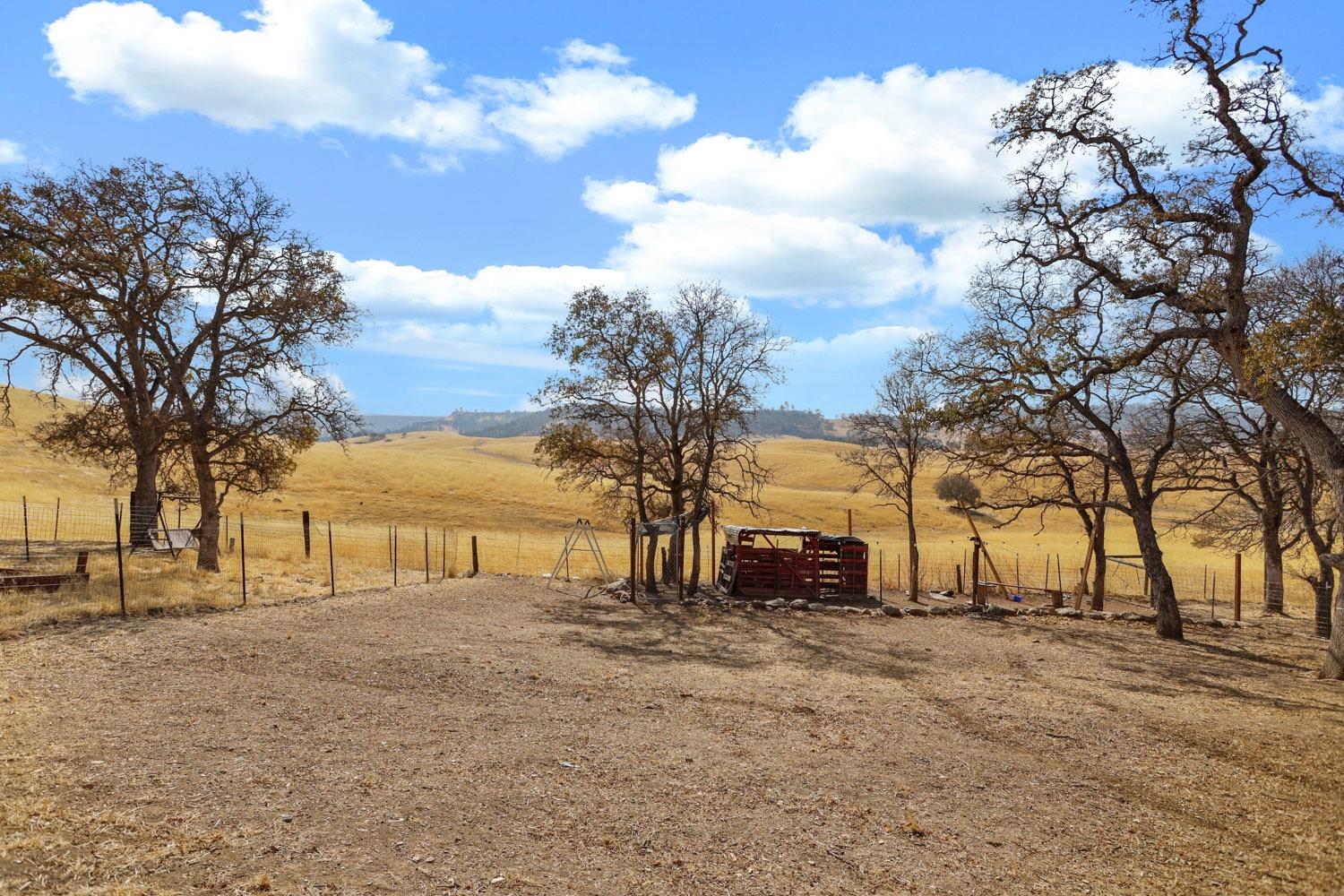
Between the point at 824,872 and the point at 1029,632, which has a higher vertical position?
the point at 824,872

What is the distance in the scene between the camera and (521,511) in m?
55.8

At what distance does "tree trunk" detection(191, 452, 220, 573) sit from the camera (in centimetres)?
2227

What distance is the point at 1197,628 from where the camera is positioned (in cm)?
2139

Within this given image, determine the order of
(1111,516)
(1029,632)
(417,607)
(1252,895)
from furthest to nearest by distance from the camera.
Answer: (1111,516), (1029,632), (417,607), (1252,895)

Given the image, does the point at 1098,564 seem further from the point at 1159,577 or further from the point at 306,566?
the point at 306,566

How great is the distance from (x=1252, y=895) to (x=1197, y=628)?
1816 cm

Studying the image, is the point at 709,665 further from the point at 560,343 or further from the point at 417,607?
the point at 560,343

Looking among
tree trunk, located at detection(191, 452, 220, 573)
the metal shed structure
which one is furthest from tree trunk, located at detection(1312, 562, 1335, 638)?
tree trunk, located at detection(191, 452, 220, 573)

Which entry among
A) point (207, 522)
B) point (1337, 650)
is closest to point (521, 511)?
point (207, 522)

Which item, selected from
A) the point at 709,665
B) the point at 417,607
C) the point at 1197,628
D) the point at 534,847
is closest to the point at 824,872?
the point at 534,847

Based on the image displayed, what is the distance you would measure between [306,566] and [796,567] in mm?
15297

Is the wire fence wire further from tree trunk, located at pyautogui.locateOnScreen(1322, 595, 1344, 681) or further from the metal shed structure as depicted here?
tree trunk, located at pyautogui.locateOnScreen(1322, 595, 1344, 681)

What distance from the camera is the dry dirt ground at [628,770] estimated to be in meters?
6.11

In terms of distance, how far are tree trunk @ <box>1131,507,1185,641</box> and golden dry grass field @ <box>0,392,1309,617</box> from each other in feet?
39.1
